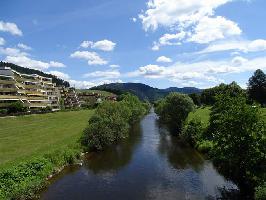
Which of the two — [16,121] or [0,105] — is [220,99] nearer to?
[16,121]

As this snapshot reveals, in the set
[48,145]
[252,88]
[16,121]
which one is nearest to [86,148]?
[48,145]

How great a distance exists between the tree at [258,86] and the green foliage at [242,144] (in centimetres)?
11641

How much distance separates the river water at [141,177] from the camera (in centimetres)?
4259

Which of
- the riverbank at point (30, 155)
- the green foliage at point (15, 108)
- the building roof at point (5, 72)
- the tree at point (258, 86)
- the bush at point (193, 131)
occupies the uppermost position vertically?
the building roof at point (5, 72)

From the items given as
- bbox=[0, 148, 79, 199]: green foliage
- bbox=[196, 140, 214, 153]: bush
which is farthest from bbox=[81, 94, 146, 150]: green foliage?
bbox=[196, 140, 214, 153]: bush

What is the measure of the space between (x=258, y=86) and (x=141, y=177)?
113 meters

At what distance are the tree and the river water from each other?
88702 millimetres

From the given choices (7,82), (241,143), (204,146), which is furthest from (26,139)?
(7,82)

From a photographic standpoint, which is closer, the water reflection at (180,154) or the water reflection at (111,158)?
the water reflection at (111,158)

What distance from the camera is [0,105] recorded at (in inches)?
5064

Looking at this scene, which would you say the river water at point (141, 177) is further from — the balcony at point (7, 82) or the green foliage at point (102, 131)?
the balcony at point (7, 82)

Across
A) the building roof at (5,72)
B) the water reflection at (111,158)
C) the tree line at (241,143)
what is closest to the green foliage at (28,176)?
the water reflection at (111,158)

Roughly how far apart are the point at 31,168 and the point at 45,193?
5.43 meters

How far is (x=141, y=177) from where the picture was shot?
5062 centimetres
